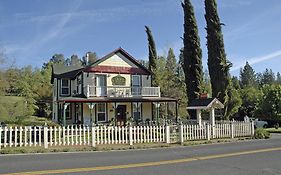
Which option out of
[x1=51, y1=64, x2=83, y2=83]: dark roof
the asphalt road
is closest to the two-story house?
[x1=51, y1=64, x2=83, y2=83]: dark roof

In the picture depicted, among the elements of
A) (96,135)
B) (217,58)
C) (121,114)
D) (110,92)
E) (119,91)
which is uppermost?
(217,58)

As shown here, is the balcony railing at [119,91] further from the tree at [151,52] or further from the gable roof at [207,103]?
the tree at [151,52]

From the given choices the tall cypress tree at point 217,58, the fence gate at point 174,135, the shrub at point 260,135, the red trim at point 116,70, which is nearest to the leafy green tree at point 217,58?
the tall cypress tree at point 217,58

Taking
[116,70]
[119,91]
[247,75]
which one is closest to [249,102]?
[116,70]

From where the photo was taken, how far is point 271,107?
49812 millimetres

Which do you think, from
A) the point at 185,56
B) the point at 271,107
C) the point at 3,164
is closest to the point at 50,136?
the point at 3,164

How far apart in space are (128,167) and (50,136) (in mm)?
7999

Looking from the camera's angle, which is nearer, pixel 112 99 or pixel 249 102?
pixel 112 99

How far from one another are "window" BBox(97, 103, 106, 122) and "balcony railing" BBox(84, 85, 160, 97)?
157 centimetres

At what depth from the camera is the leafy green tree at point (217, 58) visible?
35.2 meters

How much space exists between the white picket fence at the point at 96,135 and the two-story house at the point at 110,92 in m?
12.9

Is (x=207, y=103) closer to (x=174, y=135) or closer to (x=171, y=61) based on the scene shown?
(x=174, y=135)

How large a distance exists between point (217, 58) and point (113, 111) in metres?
12.2

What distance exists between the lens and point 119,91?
35.1 meters
